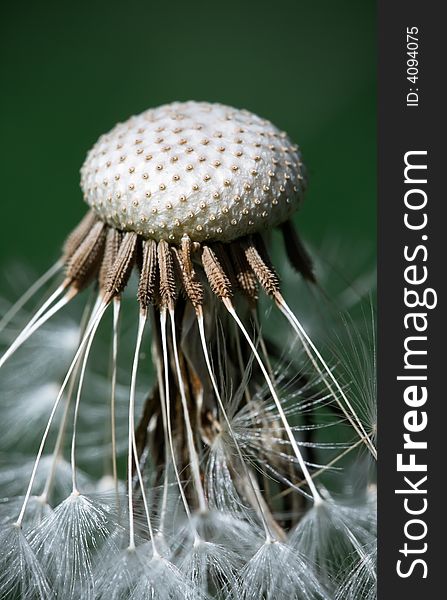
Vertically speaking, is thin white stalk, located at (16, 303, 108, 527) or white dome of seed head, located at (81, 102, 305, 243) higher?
white dome of seed head, located at (81, 102, 305, 243)

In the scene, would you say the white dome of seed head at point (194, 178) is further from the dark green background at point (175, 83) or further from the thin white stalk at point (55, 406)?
the dark green background at point (175, 83)

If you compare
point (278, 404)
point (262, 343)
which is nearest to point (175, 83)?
point (262, 343)

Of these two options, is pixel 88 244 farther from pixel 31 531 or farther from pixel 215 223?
pixel 31 531

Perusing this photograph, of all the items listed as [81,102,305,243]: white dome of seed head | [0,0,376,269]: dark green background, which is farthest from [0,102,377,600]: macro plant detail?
[0,0,376,269]: dark green background

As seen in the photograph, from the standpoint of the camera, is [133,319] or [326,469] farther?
[133,319]

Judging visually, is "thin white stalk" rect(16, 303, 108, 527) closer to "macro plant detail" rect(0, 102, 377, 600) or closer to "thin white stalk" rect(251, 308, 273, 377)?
"macro plant detail" rect(0, 102, 377, 600)

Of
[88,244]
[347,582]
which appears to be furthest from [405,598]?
[88,244]
